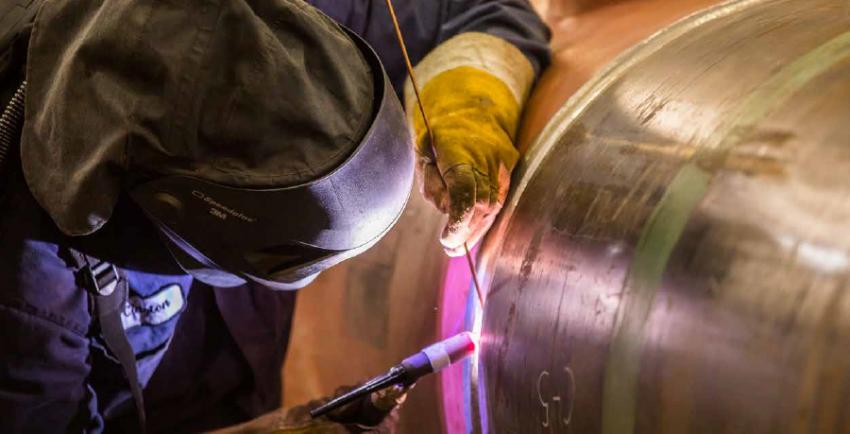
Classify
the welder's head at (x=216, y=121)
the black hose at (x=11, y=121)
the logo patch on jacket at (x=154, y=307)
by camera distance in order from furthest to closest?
the logo patch on jacket at (x=154, y=307), the black hose at (x=11, y=121), the welder's head at (x=216, y=121)

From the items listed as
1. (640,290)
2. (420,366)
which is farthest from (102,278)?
(640,290)

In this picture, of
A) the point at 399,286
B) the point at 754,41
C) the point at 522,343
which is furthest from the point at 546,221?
the point at 399,286

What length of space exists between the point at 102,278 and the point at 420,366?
45 cm

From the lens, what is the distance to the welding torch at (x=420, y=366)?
92cm

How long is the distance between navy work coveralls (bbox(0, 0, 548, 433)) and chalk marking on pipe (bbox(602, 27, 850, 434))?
49cm

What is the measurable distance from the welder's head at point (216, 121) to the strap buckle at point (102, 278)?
6.0 inches

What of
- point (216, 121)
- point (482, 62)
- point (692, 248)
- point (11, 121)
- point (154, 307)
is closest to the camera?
point (692, 248)

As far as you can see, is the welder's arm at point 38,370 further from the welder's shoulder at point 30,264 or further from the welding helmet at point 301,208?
the welding helmet at point 301,208

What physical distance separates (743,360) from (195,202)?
2.01ft

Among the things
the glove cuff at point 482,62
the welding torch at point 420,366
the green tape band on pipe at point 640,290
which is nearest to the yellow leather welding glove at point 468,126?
the glove cuff at point 482,62

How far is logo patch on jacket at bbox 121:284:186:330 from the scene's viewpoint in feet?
3.85

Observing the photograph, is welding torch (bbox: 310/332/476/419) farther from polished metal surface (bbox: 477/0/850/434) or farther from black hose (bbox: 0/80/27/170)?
black hose (bbox: 0/80/27/170)

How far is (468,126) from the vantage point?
3.11ft

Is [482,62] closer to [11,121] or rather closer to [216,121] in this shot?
[216,121]
